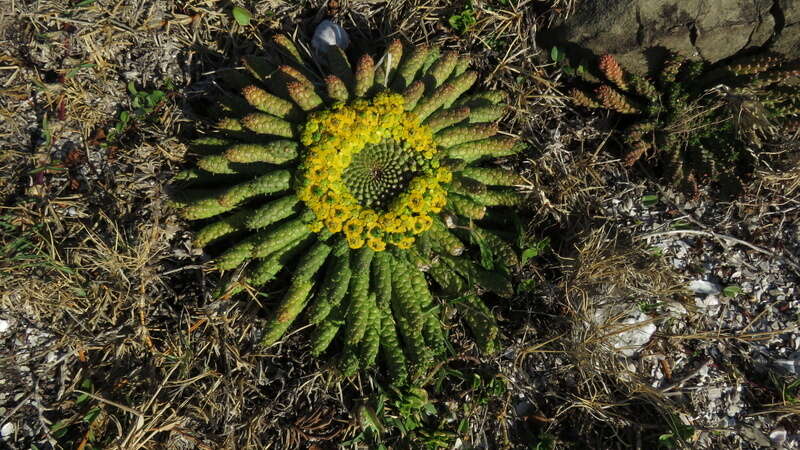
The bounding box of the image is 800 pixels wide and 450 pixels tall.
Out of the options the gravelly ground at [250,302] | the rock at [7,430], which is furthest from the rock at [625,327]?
the rock at [7,430]

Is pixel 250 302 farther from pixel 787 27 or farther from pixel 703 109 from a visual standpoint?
pixel 787 27

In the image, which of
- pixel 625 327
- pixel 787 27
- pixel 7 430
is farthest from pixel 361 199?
pixel 787 27

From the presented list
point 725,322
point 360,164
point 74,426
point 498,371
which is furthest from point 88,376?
point 725,322

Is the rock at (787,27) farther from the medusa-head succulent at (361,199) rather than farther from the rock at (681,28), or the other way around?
the medusa-head succulent at (361,199)

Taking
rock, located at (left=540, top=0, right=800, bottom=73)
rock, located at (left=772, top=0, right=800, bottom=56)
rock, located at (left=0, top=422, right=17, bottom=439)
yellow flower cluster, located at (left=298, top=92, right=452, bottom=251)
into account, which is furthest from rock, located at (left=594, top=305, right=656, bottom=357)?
rock, located at (left=0, top=422, right=17, bottom=439)

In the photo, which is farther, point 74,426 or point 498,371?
point 498,371

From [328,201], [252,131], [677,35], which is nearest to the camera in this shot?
[328,201]

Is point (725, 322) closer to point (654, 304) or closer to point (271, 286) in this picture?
point (654, 304)

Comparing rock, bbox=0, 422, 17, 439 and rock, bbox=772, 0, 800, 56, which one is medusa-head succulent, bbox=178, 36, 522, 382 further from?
rock, bbox=772, 0, 800, 56
